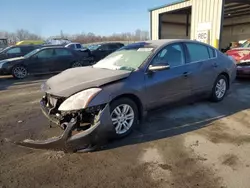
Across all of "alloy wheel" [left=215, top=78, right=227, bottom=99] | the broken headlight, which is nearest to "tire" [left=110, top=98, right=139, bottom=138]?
the broken headlight

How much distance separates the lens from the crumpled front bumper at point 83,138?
3139 mm

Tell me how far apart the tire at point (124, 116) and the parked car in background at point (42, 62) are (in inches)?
347

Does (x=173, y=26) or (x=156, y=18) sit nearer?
(x=156, y=18)

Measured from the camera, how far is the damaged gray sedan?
324 cm

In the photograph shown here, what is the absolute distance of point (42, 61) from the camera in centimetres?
1159

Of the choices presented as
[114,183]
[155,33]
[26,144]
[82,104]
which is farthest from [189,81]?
[155,33]

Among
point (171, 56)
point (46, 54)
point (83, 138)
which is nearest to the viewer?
point (83, 138)

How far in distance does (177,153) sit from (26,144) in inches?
87.9

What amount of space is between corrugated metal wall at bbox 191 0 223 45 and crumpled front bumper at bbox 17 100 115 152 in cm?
1014

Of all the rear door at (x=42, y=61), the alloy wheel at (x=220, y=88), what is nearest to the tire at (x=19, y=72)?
the rear door at (x=42, y=61)

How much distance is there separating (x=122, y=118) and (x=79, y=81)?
89 centimetres

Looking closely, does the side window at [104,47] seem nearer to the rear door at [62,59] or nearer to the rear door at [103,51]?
the rear door at [103,51]

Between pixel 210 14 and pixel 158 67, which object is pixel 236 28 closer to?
pixel 210 14

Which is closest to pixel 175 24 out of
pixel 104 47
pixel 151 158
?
pixel 104 47
